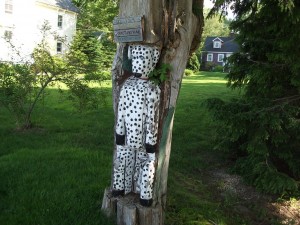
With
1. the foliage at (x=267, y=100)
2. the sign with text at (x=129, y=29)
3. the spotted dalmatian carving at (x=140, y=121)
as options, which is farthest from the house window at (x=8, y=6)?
the spotted dalmatian carving at (x=140, y=121)

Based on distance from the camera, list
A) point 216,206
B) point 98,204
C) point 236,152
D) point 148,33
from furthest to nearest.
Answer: point 236,152 < point 216,206 < point 98,204 < point 148,33

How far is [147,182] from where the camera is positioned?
4172 mm

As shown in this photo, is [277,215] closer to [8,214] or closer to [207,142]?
[207,142]

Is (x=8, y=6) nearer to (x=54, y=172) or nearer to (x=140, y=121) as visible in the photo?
(x=54, y=172)

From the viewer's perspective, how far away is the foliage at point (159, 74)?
4.12 metres

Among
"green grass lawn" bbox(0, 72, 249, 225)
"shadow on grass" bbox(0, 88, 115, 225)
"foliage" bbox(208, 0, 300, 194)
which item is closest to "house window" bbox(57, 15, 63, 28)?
"green grass lawn" bbox(0, 72, 249, 225)

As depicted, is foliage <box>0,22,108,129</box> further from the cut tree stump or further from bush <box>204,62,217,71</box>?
bush <box>204,62,217,71</box>

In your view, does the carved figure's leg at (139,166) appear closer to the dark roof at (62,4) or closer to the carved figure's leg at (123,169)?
the carved figure's leg at (123,169)

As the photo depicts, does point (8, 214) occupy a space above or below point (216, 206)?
above

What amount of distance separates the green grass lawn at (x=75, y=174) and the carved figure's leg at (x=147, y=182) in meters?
0.53

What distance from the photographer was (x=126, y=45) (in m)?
4.29

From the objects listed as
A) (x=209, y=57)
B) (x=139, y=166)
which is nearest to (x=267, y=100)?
(x=139, y=166)

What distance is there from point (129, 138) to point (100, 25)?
3229 centimetres

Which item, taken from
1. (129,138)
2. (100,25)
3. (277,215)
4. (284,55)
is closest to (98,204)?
(129,138)
